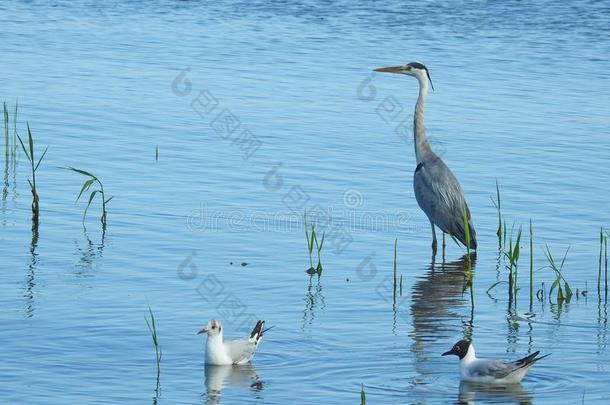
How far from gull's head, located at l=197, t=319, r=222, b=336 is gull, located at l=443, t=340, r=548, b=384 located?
1.91m

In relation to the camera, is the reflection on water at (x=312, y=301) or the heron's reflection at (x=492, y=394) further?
the reflection on water at (x=312, y=301)

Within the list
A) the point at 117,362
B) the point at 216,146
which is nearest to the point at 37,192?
the point at 216,146

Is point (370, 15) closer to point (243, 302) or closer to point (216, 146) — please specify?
point (216, 146)

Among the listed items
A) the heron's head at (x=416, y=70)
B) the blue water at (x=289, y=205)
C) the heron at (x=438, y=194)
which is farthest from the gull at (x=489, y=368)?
the heron's head at (x=416, y=70)

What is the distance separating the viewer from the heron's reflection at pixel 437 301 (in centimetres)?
1179

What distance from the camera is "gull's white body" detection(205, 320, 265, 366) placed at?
10.6m

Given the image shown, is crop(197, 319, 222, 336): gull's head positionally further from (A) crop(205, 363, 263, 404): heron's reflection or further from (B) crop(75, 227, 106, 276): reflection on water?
(B) crop(75, 227, 106, 276): reflection on water

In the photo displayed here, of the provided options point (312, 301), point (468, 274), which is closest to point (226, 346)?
point (312, 301)

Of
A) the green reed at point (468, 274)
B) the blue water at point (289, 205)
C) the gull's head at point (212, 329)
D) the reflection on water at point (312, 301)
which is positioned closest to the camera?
the gull's head at point (212, 329)

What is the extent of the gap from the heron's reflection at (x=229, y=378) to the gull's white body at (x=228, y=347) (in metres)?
0.05

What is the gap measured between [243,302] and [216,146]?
6707 millimetres

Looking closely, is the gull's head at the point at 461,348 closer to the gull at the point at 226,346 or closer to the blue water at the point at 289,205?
the blue water at the point at 289,205

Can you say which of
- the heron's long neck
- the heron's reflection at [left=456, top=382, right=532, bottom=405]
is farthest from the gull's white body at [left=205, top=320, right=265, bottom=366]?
the heron's long neck

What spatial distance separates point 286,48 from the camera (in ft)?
87.7
